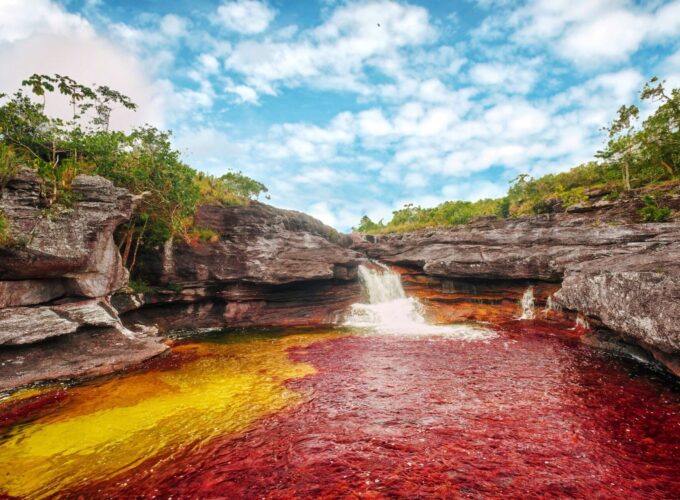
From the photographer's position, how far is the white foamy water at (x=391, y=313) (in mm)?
21114

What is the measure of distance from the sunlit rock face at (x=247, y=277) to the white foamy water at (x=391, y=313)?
65.9 inches

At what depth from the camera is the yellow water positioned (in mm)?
6770

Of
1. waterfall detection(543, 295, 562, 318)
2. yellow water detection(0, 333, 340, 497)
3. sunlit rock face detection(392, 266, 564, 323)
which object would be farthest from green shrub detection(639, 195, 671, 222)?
yellow water detection(0, 333, 340, 497)

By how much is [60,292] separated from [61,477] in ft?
39.8

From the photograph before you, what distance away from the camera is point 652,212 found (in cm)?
2372

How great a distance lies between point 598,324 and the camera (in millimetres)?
16000

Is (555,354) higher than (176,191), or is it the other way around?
(176,191)

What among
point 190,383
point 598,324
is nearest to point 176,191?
point 190,383

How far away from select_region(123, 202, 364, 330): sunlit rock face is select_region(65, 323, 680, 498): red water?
14.4 m

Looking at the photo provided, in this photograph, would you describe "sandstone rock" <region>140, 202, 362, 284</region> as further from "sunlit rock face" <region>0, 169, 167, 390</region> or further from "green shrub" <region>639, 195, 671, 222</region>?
"green shrub" <region>639, 195, 671, 222</region>

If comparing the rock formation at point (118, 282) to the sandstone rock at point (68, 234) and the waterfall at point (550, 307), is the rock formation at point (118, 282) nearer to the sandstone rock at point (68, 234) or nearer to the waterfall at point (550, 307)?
the sandstone rock at point (68, 234)

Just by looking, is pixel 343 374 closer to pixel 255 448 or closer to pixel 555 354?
pixel 255 448

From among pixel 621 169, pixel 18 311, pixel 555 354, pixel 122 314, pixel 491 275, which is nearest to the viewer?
pixel 18 311

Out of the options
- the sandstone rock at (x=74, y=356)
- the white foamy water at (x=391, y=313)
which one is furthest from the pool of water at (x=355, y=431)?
the white foamy water at (x=391, y=313)
